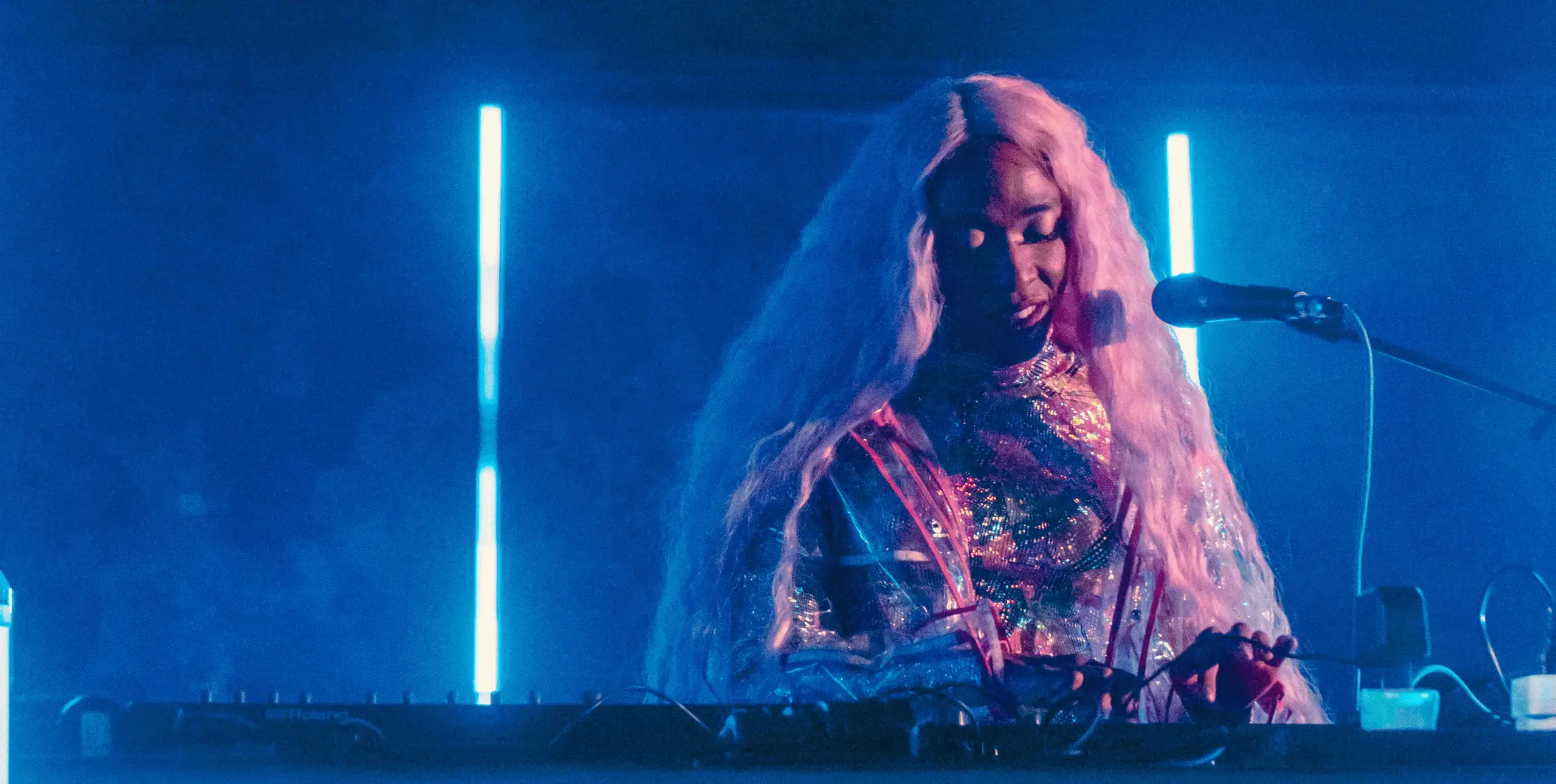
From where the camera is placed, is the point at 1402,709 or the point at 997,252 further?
the point at 997,252

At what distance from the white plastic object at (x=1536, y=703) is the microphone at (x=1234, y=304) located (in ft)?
1.38

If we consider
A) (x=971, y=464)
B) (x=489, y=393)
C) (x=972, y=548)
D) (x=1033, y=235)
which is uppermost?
(x=489, y=393)

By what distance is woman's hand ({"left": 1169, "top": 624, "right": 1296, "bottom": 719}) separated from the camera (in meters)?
1.25

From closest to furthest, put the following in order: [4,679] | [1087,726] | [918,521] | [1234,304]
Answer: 1. [4,679]
2. [1087,726]
3. [1234,304]
4. [918,521]

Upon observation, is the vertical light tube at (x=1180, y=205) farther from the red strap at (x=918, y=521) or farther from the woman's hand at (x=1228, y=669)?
the woman's hand at (x=1228, y=669)

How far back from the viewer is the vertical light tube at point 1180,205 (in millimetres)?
3361

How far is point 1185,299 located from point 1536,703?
0.53m

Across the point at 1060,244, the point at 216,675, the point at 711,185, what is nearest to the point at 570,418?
the point at 711,185

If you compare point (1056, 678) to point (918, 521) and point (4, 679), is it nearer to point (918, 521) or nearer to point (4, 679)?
point (918, 521)

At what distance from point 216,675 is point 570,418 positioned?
112cm

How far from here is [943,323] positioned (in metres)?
1.89

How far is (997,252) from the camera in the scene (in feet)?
6.01

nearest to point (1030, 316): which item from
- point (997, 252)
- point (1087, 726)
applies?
point (997, 252)

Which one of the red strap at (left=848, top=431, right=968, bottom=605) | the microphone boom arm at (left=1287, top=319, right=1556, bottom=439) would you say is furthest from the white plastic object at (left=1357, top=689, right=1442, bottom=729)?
the red strap at (left=848, top=431, right=968, bottom=605)
